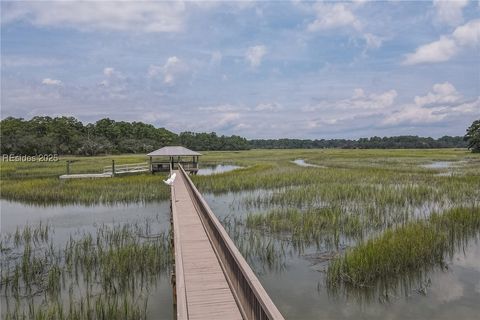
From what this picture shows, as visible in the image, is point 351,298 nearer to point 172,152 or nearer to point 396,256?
point 396,256

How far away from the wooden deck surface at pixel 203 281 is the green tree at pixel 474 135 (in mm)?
67661

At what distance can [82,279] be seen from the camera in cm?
869

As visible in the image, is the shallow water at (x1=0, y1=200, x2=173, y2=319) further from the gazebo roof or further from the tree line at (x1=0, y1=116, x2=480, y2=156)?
the tree line at (x1=0, y1=116, x2=480, y2=156)

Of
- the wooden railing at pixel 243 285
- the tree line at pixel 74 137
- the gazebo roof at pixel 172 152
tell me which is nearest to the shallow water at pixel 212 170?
the gazebo roof at pixel 172 152

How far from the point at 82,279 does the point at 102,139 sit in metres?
70.8

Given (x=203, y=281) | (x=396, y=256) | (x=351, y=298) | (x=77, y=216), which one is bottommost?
(x=351, y=298)

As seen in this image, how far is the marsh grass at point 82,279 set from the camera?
688cm

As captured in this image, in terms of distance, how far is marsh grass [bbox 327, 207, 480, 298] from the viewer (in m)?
8.17

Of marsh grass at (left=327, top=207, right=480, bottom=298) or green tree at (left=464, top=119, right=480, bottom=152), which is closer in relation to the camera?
marsh grass at (left=327, top=207, right=480, bottom=298)

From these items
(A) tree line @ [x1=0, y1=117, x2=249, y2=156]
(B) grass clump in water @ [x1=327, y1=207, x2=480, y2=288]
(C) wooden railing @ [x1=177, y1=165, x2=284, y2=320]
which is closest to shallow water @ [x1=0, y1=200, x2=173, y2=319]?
(C) wooden railing @ [x1=177, y1=165, x2=284, y2=320]

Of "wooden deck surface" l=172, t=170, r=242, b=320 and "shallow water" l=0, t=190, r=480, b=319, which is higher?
"wooden deck surface" l=172, t=170, r=242, b=320

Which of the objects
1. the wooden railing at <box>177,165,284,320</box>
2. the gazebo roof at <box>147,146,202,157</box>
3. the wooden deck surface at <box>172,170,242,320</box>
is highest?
the gazebo roof at <box>147,146,202,157</box>

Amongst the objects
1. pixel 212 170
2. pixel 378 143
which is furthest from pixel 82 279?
pixel 378 143

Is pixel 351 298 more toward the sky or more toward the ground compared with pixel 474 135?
more toward the ground
